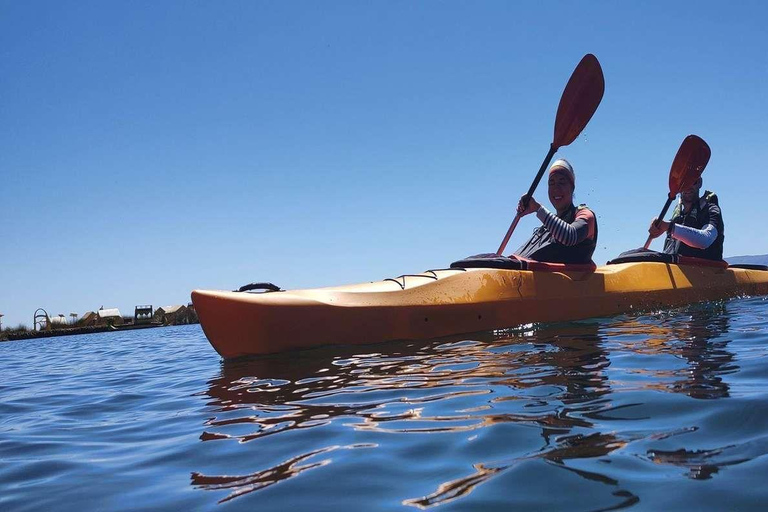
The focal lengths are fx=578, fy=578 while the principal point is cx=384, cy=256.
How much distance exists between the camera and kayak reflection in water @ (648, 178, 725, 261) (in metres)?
7.14

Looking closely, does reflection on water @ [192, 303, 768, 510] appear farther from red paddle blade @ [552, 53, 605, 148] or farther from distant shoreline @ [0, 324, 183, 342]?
distant shoreline @ [0, 324, 183, 342]

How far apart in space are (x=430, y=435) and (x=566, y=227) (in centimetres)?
411

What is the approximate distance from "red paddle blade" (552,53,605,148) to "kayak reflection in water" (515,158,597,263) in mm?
806

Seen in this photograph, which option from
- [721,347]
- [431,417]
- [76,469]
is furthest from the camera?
[721,347]

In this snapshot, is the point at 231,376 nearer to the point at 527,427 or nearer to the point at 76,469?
the point at 76,469

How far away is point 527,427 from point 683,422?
1.68 feet

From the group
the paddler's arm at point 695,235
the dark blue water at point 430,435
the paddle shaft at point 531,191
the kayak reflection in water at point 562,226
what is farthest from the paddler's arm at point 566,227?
the paddler's arm at point 695,235

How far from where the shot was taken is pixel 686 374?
2732 millimetres

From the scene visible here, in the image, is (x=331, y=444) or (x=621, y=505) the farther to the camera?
(x=331, y=444)

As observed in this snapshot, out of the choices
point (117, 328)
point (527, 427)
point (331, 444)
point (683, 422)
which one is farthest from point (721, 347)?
point (117, 328)

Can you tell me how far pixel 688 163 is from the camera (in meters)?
8.11

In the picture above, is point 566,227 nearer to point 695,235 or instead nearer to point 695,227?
point 695,235

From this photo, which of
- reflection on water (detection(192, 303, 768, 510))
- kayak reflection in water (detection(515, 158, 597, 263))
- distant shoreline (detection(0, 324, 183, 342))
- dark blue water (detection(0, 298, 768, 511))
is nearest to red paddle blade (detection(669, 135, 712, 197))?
kayak reflection in water (detection(515, 158, 597, 263))

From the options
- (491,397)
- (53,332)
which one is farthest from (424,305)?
(53,332)
